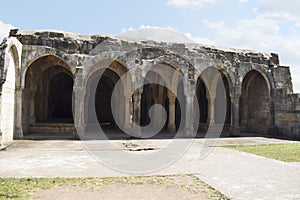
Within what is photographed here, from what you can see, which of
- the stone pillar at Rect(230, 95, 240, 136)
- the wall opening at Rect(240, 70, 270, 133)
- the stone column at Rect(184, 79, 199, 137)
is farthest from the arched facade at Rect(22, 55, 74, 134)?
the wall opening at Rect(240, 70, 270, 133)

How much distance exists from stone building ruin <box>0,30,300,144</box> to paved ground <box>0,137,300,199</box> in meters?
2.79

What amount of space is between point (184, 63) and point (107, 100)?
9673 mm

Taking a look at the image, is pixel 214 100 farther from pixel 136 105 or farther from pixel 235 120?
pixel 136 105

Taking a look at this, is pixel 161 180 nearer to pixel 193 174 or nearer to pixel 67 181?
pixel 193 174

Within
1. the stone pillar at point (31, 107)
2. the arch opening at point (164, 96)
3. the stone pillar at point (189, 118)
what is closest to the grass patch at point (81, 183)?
the stone pillar at point (189, 118)

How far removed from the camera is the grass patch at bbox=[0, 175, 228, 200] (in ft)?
15.3

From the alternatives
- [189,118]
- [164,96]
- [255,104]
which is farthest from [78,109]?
[255,104]

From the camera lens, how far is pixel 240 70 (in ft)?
48.2

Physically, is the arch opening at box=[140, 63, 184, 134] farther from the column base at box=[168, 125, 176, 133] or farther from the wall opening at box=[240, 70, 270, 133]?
the wall opening at box=[240, 70, 270, 133]

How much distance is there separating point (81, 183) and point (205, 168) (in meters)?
2.96

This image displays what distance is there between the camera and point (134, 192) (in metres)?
4.88

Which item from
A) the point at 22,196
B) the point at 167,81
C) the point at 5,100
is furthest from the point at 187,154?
the point at 167,81

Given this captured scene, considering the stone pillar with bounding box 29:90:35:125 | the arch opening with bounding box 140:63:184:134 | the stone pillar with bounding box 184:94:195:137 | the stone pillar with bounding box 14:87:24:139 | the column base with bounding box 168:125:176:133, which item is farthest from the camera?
the arch opening with bounding box 140:63:184:134

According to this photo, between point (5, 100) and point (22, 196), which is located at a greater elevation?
point (5, 100)
